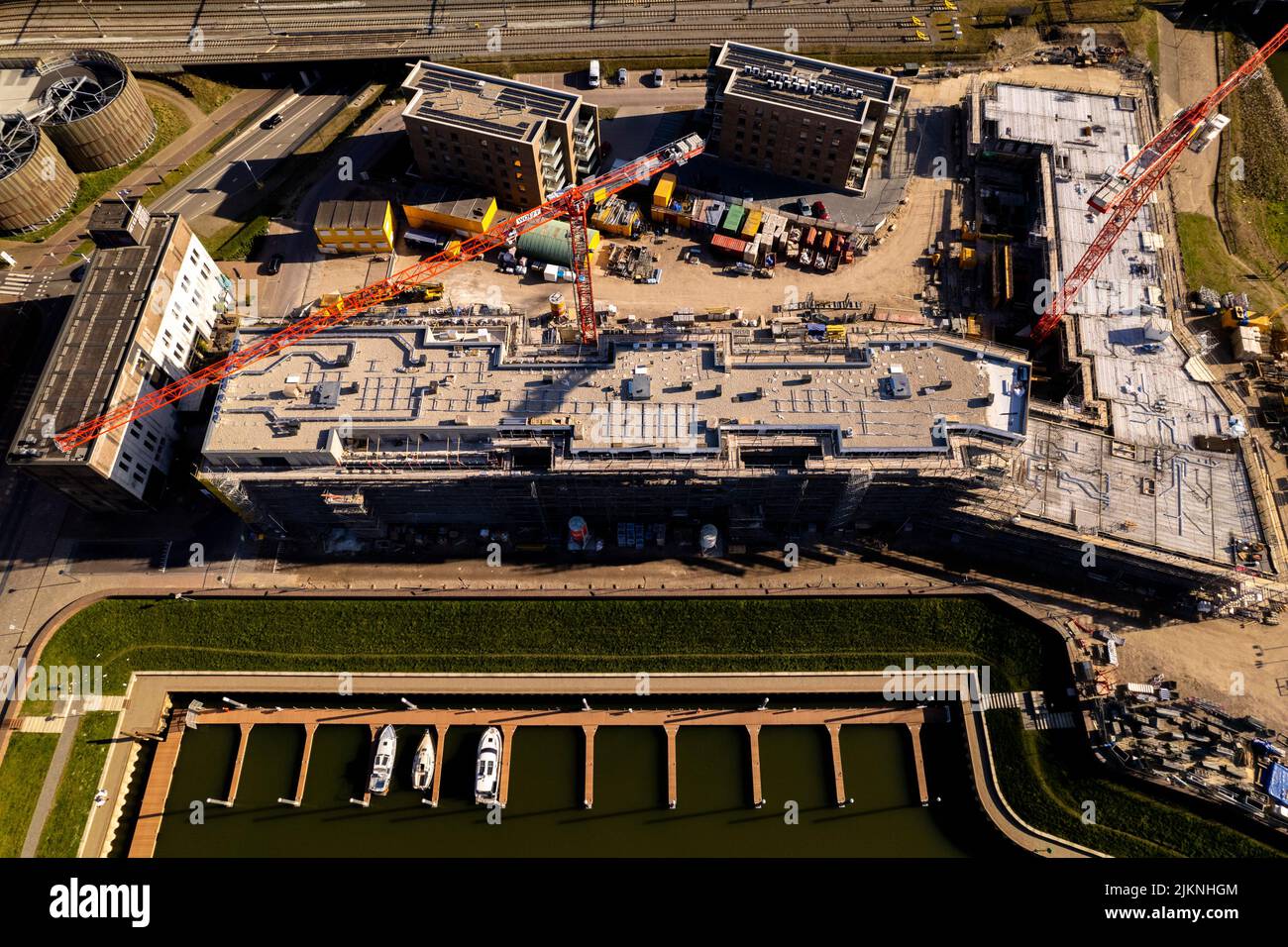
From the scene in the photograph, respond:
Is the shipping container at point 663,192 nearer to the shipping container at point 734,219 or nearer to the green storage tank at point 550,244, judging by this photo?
the shipping container at point 734,219

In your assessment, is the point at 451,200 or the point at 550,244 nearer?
the point at 550,244

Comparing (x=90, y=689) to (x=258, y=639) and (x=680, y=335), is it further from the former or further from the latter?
(x=680, y=335)

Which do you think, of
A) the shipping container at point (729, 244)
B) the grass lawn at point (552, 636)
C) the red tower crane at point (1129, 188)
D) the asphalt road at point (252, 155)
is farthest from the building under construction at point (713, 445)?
the asphalt road at point (252, 155)

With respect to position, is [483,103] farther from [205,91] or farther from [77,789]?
[77,789]

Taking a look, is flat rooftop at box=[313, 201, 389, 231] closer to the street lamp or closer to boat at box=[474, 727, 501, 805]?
the street lamp

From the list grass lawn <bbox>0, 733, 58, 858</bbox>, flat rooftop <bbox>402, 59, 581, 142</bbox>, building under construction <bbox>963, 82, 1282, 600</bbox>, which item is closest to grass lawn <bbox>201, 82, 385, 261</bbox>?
flat rooftop <bbox>402, 59, 581, 142</bbox>

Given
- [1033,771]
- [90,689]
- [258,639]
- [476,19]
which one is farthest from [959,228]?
[90,689]

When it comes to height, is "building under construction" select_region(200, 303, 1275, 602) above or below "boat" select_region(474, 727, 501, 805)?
above

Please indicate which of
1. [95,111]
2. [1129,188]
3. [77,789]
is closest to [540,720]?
[77,789]
